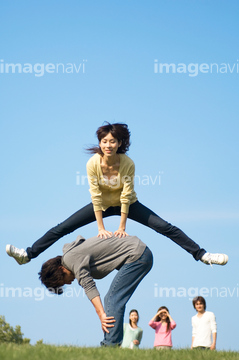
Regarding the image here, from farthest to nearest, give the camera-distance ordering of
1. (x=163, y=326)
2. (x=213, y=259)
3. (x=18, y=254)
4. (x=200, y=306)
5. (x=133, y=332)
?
(x=133, y=332), (x=163, y=326), (x=200, y=306), (x=18, y=254), (x=213, y=259)

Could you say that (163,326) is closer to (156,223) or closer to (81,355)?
(156,223)

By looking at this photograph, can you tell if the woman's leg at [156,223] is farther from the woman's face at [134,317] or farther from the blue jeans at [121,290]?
the woman's face at [134,317]

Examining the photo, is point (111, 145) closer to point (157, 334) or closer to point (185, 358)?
point (185, 358)

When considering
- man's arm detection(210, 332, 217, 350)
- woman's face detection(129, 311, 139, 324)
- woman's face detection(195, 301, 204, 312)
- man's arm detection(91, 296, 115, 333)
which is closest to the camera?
man's arm detection(91, 296, 115, 333)

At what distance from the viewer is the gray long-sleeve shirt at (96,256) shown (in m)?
5.96

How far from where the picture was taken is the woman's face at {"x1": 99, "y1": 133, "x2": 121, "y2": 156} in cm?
822

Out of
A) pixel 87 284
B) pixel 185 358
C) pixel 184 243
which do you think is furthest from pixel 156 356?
pixel 184 243

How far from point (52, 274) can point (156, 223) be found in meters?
2.70

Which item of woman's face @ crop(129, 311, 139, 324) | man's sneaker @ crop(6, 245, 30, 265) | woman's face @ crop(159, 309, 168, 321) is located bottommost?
woman's face @ crop(129, 311, 139, 324)

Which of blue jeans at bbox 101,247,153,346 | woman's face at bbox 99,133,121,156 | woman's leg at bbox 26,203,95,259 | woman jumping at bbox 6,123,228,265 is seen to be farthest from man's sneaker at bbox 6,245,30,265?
blue jeans at bbox 101,247,153,346

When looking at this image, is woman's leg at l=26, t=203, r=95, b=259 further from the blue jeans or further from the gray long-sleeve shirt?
the blue jeans

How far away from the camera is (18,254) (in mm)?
9523

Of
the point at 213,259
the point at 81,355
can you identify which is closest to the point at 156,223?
the point at 213,259

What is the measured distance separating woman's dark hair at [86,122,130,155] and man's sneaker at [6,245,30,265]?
2614mm
